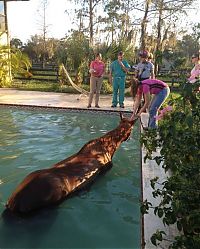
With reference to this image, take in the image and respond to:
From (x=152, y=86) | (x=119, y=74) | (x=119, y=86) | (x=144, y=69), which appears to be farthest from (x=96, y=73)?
(x=152, y=86)

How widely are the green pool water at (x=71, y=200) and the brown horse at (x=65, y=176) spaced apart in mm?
151

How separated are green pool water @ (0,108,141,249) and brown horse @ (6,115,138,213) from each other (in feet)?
0.49

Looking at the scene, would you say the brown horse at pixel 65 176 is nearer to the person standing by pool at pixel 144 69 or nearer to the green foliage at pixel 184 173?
the green foliage at pixel 184 173

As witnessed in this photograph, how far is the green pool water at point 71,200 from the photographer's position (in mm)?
3301

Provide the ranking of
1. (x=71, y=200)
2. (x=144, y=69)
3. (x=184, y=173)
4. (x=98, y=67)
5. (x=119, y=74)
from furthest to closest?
1. (x=119, y=74)
2. (x=98, y=67)
3. (x=144, y=69)
4. (x=71, y=200)
5. (x=184, y=173)

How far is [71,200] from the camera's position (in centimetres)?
405

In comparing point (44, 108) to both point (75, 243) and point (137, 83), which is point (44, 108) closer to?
point (137, 83)

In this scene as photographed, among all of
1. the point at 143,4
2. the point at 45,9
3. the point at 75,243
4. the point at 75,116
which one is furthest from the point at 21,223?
the point at 45,9

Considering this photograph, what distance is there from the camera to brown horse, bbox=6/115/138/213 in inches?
134

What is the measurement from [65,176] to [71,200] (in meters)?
0.36

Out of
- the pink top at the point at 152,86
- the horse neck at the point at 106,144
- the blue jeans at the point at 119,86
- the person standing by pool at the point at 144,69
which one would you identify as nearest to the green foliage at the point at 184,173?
the horse neck at the point at 106,144

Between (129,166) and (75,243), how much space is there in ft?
8.31

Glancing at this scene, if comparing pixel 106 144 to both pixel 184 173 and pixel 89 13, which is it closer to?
pixel 184 173

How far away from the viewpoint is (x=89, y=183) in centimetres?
446
